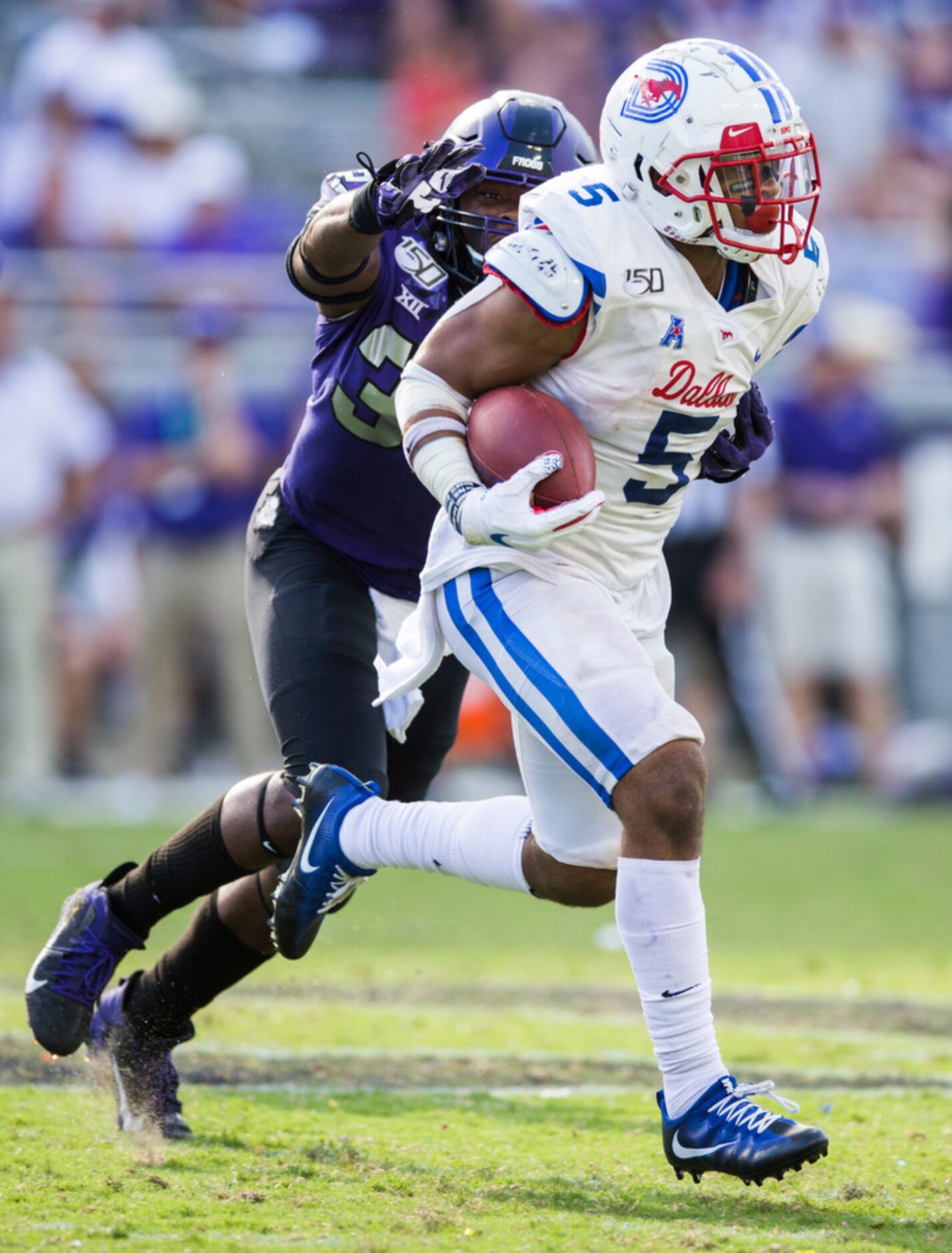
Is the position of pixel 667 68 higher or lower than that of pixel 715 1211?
higher

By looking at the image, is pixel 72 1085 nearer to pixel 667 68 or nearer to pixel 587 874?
pixel 587 874

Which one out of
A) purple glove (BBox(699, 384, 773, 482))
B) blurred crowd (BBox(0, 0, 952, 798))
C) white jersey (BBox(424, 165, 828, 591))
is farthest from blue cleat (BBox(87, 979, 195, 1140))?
blurred crowd (BBox(0, 0, 952, 798))

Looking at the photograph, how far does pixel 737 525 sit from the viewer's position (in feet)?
32.7

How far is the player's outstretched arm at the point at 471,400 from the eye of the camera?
309 cm

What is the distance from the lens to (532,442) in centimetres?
314

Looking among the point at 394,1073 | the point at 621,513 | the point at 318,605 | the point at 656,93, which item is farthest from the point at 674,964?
the point at 656,93

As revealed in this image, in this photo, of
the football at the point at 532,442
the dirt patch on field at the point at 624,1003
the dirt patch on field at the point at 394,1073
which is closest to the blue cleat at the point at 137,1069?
the dirt patch on field at the point at 394,1073

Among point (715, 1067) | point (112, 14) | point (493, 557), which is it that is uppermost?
point (112, 14)

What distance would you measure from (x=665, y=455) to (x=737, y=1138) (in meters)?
1.20

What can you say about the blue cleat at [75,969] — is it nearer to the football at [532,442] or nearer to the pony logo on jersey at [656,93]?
the football at [532,442]

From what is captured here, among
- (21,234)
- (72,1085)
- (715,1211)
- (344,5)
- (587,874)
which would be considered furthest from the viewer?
(344,5)

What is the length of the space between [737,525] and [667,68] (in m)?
6.76

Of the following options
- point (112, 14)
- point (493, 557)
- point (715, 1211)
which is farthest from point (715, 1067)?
point (112, 14)

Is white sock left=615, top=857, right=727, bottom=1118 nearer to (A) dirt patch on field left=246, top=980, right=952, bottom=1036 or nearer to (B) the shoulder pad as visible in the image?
(B) the shoulder pad
